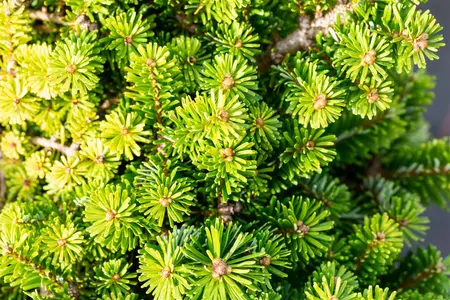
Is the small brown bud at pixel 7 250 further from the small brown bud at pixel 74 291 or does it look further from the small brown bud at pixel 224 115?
the small brown bud at pixel 224 115

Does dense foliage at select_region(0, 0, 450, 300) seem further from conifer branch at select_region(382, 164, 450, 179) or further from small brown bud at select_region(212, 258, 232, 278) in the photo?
conifer branch at select_region(382, 164, 450, 179)

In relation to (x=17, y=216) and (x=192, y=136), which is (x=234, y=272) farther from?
(x=17, y=216)

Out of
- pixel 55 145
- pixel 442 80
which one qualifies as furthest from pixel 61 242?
pixel 442 80

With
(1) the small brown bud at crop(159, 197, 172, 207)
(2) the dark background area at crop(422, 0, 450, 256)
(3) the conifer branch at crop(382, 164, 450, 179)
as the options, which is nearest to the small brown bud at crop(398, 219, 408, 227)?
(3) the conifer branch at crop(382, 164, 450, 179)

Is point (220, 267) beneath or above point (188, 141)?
beneath

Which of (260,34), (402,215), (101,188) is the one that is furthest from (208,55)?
(402,215)

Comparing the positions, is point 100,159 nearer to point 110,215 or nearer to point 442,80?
point 110,215
